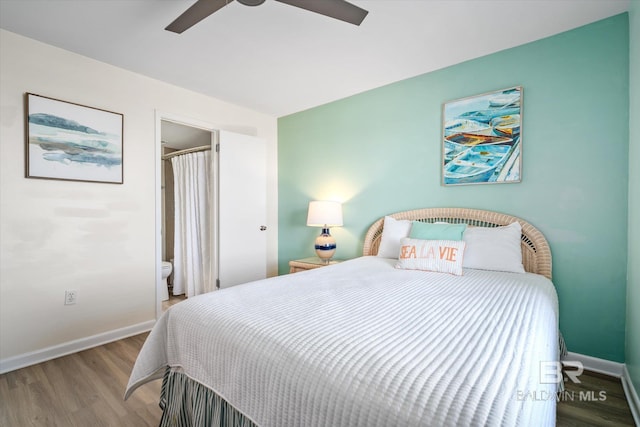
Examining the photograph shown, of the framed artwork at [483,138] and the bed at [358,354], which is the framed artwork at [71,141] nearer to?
the bed at [358,354]

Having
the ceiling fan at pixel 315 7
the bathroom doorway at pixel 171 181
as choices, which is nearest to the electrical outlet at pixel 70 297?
the bathroom doorway at pixel 171 181

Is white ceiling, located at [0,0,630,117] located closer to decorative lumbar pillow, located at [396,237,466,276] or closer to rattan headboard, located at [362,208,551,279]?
rattan headboard, located at [362,208,551,279]

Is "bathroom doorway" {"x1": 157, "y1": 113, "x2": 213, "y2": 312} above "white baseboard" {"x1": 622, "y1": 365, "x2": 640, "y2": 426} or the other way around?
above

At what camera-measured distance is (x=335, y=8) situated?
1521mm

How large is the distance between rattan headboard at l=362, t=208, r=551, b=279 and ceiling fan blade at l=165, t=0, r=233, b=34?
219 cm

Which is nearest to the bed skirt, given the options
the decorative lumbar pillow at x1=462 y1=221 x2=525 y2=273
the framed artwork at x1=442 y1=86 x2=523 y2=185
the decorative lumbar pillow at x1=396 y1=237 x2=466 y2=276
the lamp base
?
the decorative lumbar pillow at x1=396 y1=237 x2=466 y2=276

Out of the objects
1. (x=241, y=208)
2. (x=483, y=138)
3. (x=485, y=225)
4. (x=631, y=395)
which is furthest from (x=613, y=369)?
(x=241, y=208)

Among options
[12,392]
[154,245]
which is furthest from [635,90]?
[12,392]

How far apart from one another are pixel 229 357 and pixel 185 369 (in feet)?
1.12

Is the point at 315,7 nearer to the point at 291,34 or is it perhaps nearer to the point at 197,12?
the point at 197,12

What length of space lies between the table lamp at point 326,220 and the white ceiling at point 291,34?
4.12 feet

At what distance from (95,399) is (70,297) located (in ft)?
3.36

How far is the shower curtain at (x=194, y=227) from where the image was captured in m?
3.97

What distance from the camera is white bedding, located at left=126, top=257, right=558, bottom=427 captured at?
73 centimetres
